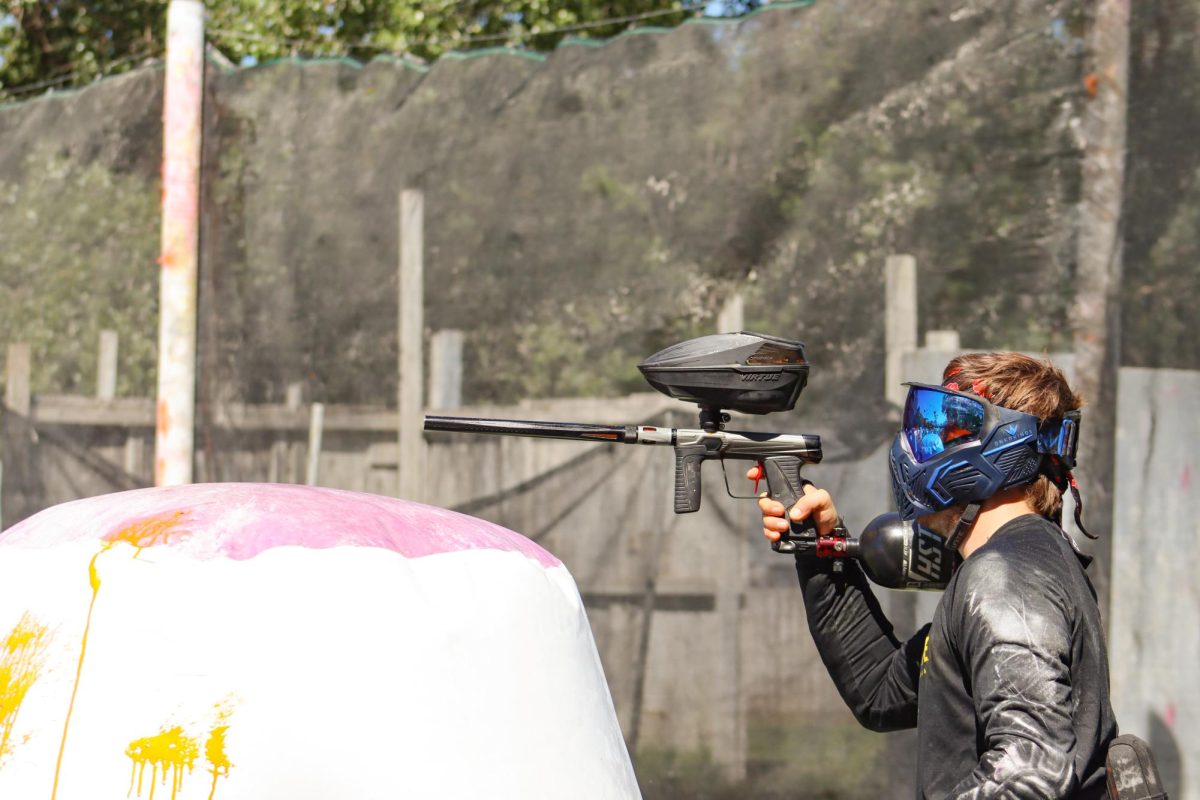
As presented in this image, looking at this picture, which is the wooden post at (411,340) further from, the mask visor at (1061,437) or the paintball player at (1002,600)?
the mask visor at (1061,437)

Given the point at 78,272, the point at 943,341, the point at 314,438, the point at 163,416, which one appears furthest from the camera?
the point at 78,272

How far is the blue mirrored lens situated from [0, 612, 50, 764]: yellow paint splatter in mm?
1484

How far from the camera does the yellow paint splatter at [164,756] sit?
1864 millimetres

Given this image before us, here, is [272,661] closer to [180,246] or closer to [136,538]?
[136,538]

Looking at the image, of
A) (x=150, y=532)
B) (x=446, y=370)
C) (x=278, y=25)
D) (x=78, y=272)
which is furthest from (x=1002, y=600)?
(x=278, y=25)

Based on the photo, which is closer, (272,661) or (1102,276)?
(272,661)

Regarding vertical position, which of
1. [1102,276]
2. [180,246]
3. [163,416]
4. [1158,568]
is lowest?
[1158,568]

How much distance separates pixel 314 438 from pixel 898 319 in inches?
101

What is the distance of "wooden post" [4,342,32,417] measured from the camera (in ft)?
22.3

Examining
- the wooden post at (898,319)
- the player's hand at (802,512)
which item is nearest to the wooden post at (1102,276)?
the wooden post at (898,319)

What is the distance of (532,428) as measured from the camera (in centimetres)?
291

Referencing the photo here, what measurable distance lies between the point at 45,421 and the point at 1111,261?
16.1 ft

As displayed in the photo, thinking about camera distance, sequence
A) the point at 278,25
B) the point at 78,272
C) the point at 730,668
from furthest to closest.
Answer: the point at 278,25 → the point at 78,272 → the point at 730,668

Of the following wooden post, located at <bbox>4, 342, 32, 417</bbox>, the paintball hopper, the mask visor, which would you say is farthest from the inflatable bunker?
wooden post, located at <bbox>4, 342, 32, 417</bbox>
